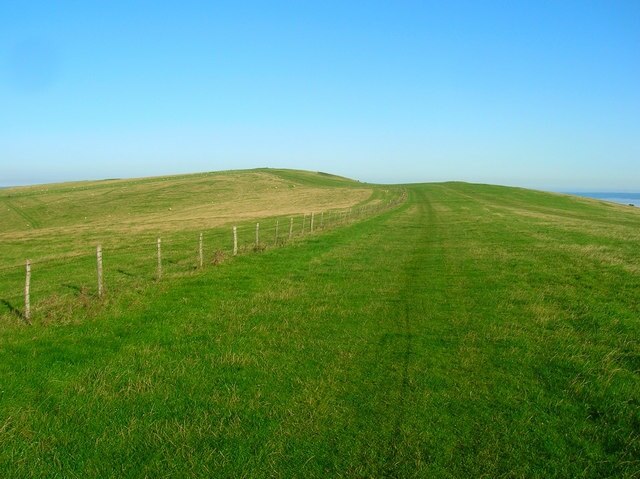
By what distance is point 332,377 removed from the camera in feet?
29.8

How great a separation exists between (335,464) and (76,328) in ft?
28.8

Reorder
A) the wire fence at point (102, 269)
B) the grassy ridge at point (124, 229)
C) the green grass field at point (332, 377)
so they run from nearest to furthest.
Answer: the green grass field at point (332, 377), the wire fence at point (102, 269), the grassy ridge at point (124, 229)

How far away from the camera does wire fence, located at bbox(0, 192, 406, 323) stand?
1493 centimetres

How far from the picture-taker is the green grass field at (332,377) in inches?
259

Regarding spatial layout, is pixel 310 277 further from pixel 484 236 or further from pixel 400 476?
pixel 484 236

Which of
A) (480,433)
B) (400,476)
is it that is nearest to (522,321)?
(480,433)

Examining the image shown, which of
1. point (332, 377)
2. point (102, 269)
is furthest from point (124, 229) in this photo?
point (332, 377)

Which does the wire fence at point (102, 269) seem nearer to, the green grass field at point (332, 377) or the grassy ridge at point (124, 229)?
the grassy ridge at point (124, 229)

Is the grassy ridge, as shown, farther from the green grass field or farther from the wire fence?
the green grass field

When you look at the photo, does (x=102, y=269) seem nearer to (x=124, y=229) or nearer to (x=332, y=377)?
(x=332, y=377)

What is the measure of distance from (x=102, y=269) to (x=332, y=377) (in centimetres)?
1933

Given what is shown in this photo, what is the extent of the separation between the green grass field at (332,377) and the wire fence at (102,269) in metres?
Answer: 0.40

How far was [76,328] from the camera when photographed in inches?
485

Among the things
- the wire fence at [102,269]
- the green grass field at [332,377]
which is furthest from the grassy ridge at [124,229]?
the green grass field at [332,377]
